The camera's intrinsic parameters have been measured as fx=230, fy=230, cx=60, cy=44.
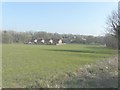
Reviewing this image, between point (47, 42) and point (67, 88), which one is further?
point (47, 42)

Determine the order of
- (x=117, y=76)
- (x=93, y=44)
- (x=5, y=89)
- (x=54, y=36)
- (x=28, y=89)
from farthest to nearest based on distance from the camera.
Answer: (x=54, y=36), (x=93, y=44), (x=117, y=76), (x=5, y=89), (x=28, y=89)

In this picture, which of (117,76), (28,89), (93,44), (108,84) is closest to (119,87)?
(108,84)

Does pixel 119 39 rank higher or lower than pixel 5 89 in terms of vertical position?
higher

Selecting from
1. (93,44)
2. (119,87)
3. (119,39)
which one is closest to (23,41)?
(93,44)

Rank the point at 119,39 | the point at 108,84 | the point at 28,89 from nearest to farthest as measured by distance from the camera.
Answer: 1. the point at 28,89
2. the point at 108,84
3. the point at 119,39

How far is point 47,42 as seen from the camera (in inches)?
3974

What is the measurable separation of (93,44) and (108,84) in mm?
65128

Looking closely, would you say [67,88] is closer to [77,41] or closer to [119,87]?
[119,87]

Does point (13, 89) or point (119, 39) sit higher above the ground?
point (119, 39)

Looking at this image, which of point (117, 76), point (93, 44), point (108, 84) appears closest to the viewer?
point (108, 84)

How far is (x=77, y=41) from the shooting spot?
82.8 meters

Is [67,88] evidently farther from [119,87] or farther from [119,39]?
[119,39]

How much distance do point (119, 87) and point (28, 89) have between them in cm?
331

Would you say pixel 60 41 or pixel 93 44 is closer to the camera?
pixel 93 44
